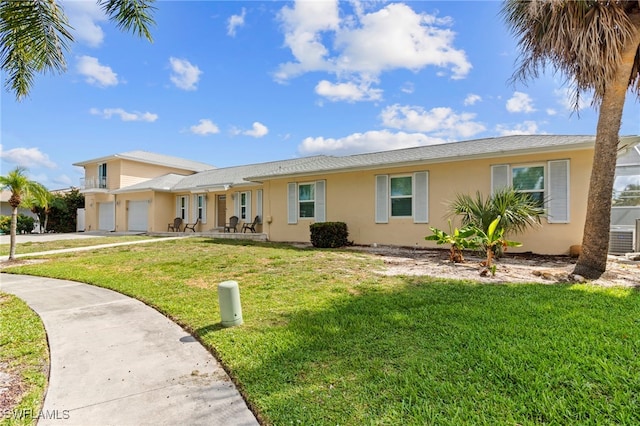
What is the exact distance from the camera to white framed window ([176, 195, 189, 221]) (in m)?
23.4

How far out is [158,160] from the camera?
29.2 m

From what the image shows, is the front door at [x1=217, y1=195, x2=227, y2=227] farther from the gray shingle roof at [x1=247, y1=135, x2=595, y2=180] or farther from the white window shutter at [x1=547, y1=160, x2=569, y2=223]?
the white window shutter at [x1=547, y1=160, x2=569, y2=223]

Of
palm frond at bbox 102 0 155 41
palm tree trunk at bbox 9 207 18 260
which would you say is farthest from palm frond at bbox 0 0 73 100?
palm tree trunk at bbox 9 207 18 260

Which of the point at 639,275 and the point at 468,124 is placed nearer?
the point at 639,275

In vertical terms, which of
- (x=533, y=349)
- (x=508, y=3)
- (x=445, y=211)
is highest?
(x=508, y=3)

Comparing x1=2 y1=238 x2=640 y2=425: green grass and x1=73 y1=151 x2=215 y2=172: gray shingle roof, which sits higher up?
x1=73 y1=151 x2=215 y2=172: gray shingle roof

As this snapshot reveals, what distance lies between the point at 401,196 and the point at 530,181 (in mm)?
4240

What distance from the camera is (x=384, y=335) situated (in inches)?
156

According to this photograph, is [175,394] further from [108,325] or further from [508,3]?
[508,3]

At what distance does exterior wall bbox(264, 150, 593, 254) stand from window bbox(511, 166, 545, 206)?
22 cm

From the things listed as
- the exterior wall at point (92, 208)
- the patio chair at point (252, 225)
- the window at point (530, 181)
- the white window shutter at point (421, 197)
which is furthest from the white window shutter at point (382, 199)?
the exterior wall at point (92, 208)

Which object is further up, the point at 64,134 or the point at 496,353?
the point at 64,134

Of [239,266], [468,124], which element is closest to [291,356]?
[239,266]

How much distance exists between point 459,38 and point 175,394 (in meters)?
13.5
